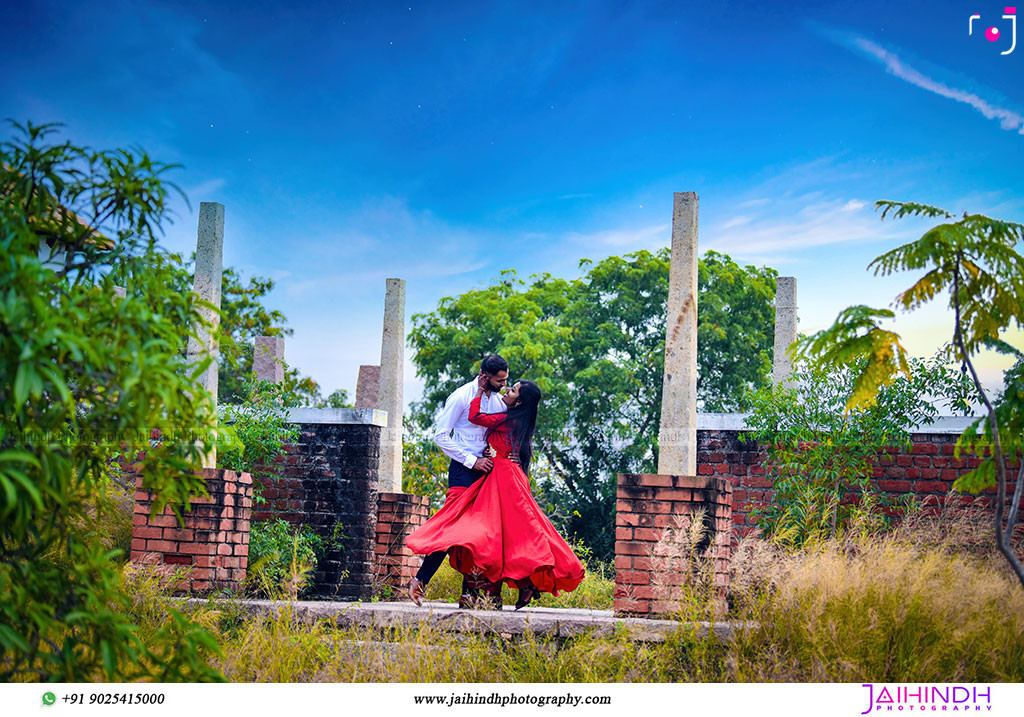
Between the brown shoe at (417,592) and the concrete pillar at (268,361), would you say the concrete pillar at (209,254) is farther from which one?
the concrete pillar at (268,361)

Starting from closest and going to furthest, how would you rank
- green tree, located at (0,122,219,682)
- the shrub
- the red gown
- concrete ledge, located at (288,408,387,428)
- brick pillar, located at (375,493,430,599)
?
1. green tree, located at (0,122,219,682)
2. the red gown
3. the shrub
4. concrete ledge, located at (288,408,387,428)
5. brick pillar, located at (375,493,430,599)

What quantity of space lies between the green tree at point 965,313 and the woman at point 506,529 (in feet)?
6.11

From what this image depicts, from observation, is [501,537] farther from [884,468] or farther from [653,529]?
[884,468]

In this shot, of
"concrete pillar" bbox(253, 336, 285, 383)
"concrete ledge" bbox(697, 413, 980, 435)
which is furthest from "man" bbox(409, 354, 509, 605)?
"concrete pillar" bbox(253, 336, 285, 383)

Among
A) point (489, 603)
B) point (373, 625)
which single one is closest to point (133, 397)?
point (373, 625)

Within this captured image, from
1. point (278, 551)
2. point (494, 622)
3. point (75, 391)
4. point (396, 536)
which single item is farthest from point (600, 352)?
point (75, 391)

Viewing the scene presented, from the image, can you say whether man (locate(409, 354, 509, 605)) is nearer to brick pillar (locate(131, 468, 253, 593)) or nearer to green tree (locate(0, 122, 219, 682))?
brick pillar (locate(131, 468, 253, 593))

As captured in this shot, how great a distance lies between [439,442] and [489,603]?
105 centimetres

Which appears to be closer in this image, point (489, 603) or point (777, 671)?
point (777, 671)

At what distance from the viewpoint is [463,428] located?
19.1ft

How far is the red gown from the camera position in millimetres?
5340

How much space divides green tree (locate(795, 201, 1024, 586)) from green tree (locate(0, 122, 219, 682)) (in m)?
3.00

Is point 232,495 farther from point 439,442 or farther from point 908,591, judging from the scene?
point 908,591

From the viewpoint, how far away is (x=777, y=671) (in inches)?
164
